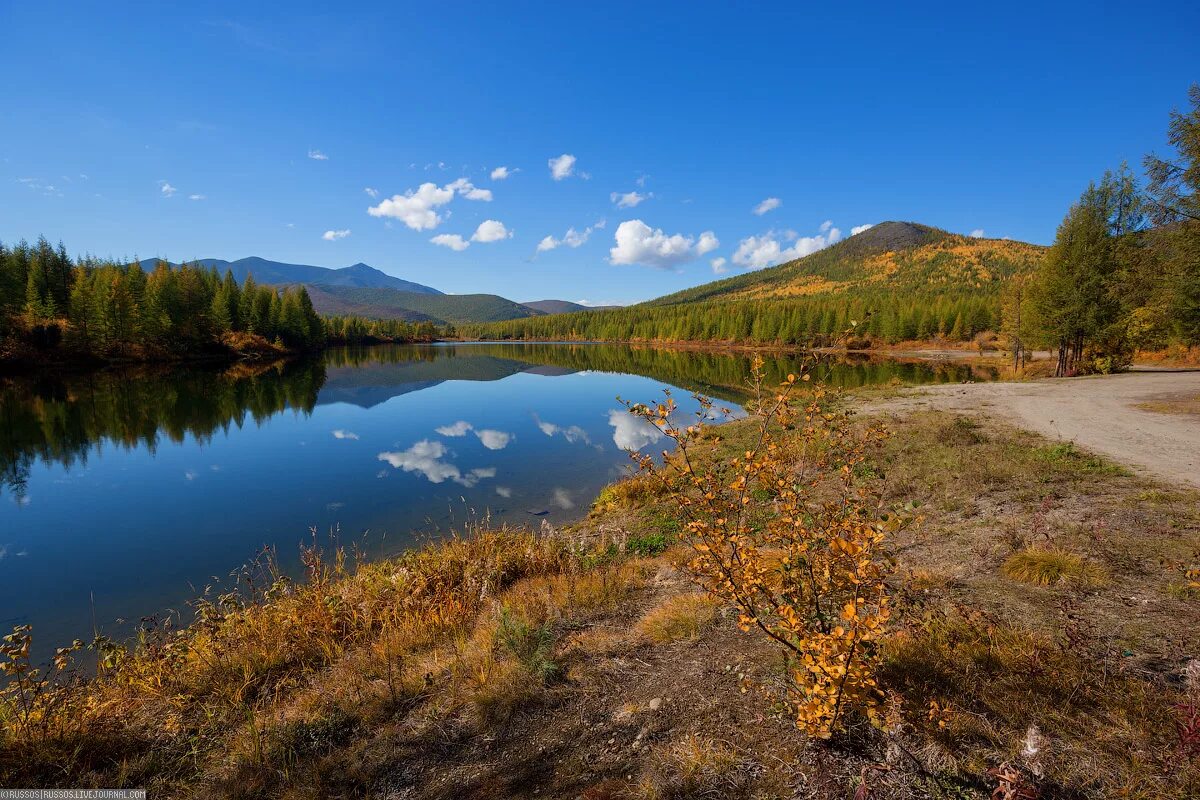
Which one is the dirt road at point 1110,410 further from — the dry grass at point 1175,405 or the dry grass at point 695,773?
the dry grass at point 695,773

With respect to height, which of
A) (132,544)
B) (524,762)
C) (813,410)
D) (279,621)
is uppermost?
(813,410)

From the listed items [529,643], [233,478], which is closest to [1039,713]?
[529,643]

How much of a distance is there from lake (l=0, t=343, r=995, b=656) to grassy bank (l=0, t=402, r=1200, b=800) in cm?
279

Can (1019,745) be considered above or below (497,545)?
above

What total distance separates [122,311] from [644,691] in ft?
268

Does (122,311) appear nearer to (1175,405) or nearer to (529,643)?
(529,643)

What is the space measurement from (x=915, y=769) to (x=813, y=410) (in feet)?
8.00

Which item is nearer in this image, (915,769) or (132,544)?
(915,769)

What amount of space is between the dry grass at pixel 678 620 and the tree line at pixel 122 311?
73353 millimetres

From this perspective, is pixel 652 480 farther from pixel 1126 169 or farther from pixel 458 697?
pixel 1126 169

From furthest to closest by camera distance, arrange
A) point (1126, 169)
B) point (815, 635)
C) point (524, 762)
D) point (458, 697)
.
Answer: point (1126, 169) < point (458, 697) < point (524, 762) < point (815, 635)

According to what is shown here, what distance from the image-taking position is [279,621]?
20.7ft

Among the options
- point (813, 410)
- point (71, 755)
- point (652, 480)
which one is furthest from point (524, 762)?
point (652, 480)

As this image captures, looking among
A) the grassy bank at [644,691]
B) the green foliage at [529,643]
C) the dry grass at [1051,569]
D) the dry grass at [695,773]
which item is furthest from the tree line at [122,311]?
the dry grass at [1051,569]
